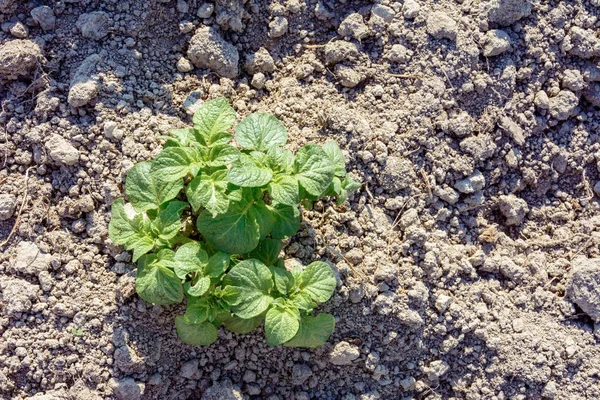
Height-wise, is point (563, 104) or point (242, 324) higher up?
point (563, 104)

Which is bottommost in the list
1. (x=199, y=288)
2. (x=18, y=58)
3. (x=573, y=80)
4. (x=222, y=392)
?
(x=222, y=392)

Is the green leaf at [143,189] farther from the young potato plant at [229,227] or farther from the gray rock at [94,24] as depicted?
the gray rock at [94,24]

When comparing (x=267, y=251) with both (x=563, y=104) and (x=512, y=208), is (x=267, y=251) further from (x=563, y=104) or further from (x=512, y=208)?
(x=563, y=104)

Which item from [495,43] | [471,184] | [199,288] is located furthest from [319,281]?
[495,43]

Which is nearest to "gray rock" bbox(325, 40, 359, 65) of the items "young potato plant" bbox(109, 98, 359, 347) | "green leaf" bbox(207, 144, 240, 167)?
"young potato plant" bbox(109, 98, 359, 347)

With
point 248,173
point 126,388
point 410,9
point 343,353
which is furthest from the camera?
point 410,9

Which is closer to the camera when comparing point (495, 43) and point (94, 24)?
point (94, 24)
